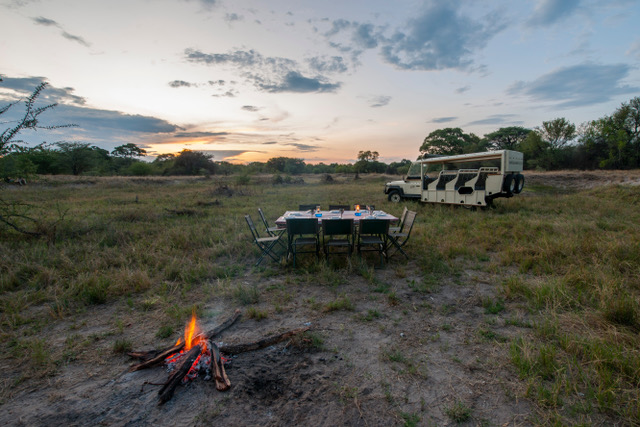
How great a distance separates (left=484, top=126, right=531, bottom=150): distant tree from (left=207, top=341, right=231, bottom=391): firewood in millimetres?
59805

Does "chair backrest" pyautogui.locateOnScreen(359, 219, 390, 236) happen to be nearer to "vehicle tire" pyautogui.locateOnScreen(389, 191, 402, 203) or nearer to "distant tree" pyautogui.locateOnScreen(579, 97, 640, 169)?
"vehicle tire" pyautogui.locateOnScreen(389, 191, 402, 203)

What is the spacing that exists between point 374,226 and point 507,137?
59.2 metres

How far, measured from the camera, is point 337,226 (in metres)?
5.57

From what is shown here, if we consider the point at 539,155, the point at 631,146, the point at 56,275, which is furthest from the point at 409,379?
the point at 539,155

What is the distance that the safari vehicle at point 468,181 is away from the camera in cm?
1109

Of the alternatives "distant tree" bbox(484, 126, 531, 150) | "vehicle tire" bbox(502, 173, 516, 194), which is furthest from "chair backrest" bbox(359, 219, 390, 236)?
"distant tree" bbox(484, 126, 531, 150)

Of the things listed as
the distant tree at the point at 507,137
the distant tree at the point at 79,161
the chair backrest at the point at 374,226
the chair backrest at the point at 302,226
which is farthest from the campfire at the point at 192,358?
the distant tree at the point at 507,137

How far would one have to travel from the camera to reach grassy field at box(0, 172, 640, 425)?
105 inches

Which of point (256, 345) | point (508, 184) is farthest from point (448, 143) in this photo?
point (256, 345)

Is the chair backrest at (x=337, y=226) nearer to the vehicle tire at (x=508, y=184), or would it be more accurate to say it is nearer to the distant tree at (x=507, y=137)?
the vehicle tire at (x=508, y=184)

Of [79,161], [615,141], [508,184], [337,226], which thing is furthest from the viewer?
[79,161]

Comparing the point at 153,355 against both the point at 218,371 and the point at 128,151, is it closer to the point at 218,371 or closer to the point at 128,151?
the point at 218,371

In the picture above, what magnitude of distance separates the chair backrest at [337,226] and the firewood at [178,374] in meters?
3.12

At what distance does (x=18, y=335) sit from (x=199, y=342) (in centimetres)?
251
